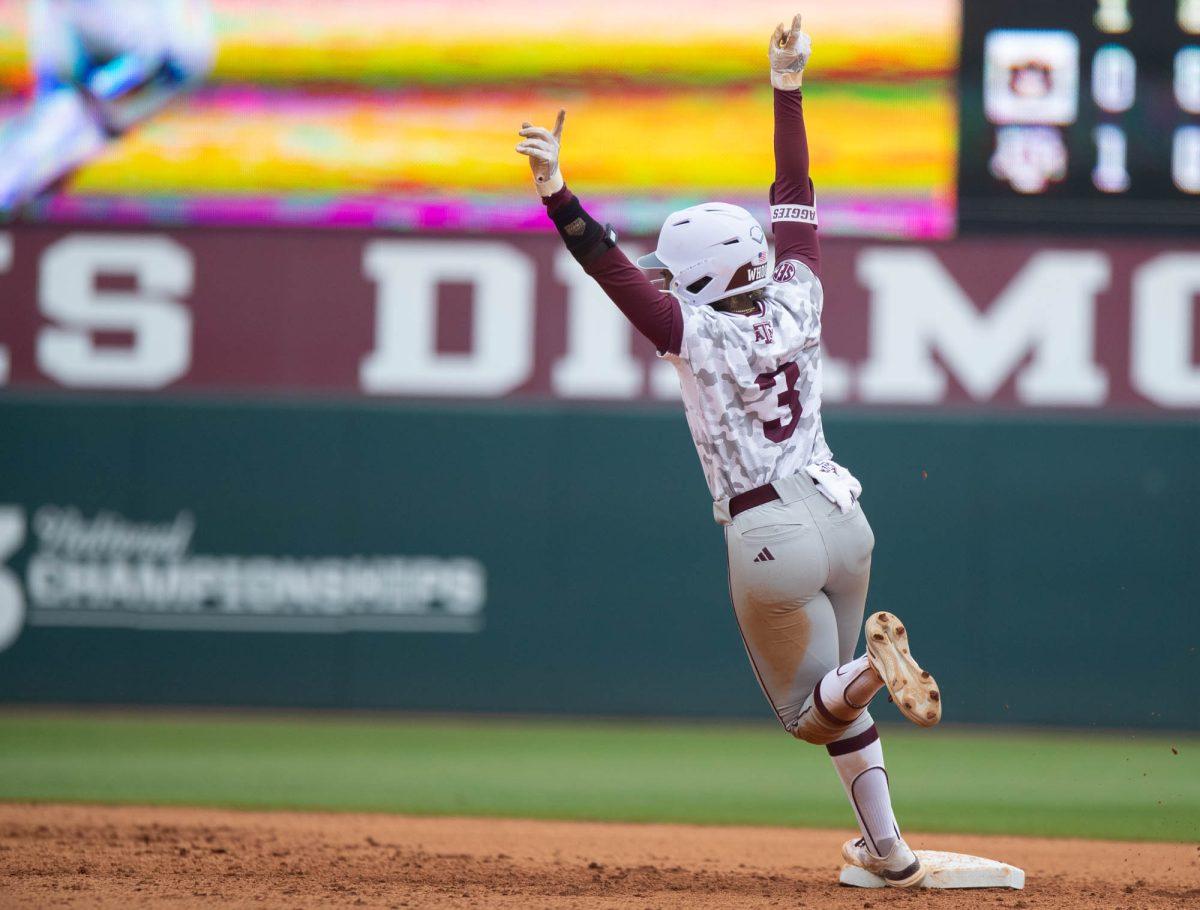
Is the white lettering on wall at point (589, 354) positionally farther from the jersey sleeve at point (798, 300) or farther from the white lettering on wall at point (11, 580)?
the jersey sleeve at point (798, 300)

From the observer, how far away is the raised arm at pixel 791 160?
3.95 meters

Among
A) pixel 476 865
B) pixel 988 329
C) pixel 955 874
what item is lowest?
pixel 476 865

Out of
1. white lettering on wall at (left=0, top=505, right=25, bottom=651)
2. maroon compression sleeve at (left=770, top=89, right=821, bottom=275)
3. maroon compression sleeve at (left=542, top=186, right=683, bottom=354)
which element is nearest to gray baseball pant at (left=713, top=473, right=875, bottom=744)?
maroon compression sleeve at (left=542, top=186, right=683, bottom=354)

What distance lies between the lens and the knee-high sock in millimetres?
3838

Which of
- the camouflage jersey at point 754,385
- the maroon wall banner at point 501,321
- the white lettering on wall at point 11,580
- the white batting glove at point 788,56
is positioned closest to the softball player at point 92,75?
the maroon wall banner at point 501,321

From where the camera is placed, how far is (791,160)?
13.0ft

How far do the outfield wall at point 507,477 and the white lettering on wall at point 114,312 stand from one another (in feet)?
0.06

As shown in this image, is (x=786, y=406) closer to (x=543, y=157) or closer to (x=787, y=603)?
(x=787, y=603)

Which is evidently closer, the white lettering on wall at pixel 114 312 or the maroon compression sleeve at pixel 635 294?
the maroon compression sleeve at pixel 635 294

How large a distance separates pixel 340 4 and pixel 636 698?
4.15 metres

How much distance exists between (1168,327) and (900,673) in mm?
5512

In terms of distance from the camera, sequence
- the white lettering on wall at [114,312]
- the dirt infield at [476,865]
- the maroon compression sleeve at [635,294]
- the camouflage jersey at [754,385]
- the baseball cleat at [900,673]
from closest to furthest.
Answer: the baseball cleat at [900,673]
the maroon compression sleeve at [635,294]
the camouflage jersey at [754,385]
the dirt infield at [476,865]
the white lettering on wall at [114,312]

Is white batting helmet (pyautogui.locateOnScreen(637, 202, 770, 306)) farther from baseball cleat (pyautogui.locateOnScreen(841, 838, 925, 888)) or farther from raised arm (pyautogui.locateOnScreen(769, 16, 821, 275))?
baseball cleat (pyautogui.locateOnScreen(841, 838, 925, 888))

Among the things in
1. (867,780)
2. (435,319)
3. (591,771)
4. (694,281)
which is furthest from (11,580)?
(867,780)
